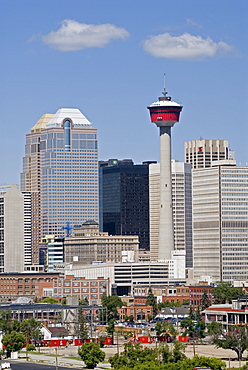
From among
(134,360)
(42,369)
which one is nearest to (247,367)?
(134,360)

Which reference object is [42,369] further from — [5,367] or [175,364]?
[175,364]

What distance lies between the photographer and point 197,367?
184m

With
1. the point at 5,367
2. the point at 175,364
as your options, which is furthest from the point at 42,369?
the point at 175,364

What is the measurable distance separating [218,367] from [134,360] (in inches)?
576

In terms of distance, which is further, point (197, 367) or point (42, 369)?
point (42, 369)

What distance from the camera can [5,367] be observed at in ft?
606

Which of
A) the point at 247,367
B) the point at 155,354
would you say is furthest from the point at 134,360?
the point at 247,367

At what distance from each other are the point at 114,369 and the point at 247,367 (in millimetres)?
20556

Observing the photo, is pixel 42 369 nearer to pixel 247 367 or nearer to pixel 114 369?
pixel 114 369

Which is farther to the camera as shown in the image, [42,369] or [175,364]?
[42,369]

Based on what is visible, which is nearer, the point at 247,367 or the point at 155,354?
the point at 247,367

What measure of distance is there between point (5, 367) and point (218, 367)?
33.0m

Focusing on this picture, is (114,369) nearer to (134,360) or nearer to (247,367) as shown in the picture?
(134,360)

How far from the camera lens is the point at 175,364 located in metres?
182
